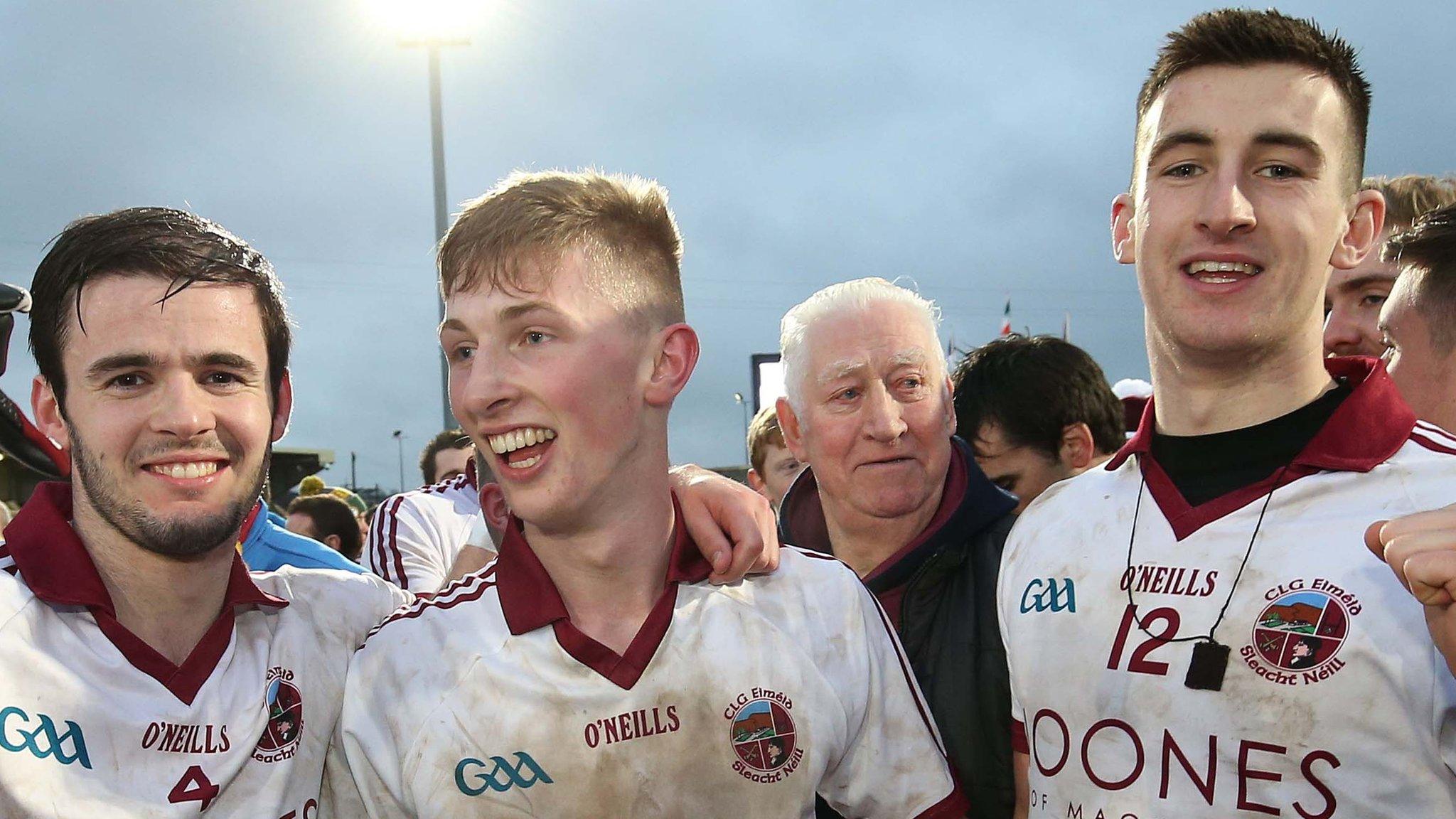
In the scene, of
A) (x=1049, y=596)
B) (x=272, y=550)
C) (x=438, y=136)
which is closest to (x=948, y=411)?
(x=1049, y=596)

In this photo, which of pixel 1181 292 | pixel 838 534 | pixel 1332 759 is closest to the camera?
pixel 1332 759

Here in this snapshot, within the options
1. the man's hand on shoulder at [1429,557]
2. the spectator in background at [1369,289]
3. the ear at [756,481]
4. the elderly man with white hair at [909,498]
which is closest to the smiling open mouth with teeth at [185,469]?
the elderly man with white hair at [909,498]

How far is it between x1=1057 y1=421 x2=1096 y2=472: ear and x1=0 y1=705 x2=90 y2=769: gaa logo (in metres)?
3.10

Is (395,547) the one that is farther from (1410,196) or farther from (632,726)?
(1410,196)

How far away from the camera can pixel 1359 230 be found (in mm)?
2262

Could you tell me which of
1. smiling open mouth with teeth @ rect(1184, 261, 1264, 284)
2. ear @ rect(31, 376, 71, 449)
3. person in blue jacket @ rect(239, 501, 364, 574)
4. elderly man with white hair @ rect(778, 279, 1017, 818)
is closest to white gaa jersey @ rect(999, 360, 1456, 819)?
smiling open mouth with teeth @ rect(1184, 261, 1264, 284)

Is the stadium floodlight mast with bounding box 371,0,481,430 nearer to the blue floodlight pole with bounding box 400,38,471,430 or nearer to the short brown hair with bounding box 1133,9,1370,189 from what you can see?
the blue floodlight pole with bounding box 400,38,471,430

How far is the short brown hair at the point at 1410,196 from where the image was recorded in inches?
152

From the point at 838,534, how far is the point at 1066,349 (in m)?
1.49

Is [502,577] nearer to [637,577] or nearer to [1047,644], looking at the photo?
[637,577]

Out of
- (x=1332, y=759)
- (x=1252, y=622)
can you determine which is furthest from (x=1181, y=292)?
(x=1332, y=759)

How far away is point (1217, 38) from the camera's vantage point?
2.25m

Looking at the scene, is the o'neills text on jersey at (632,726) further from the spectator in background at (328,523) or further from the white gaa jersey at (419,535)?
the spectator in background at (328,523)

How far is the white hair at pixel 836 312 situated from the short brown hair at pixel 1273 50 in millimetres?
1072
